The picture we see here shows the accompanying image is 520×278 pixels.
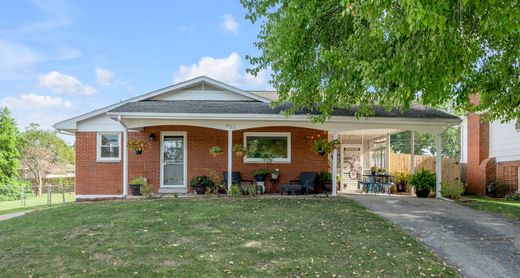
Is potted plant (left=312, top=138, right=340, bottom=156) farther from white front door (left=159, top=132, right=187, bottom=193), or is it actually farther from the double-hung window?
the double-hung window

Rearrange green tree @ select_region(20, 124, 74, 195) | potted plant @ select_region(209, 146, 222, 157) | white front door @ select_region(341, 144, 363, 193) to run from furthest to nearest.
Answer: green tree @ select_region(20, 124, 74, 195), white front door @ select_region(341, 144, 363, 193), potted plant @ select_region(209, 146, 222, 157)

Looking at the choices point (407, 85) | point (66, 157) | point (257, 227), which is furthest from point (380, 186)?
point (66, 157)

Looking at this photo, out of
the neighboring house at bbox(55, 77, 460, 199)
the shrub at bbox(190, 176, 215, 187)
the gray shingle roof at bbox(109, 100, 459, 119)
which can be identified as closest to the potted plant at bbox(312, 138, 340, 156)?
the gray shingle roof at bbox(109, 100, 459, 119)

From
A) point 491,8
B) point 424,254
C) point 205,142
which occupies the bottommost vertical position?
point 424,254

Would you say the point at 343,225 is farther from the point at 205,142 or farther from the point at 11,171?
the point at 11,171

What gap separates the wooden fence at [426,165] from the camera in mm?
→ 19609

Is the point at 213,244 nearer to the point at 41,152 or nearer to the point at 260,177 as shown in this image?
the point at 260,177

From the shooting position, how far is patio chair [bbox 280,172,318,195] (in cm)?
1420

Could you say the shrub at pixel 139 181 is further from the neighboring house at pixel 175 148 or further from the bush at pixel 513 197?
the bush at pixel 513 197

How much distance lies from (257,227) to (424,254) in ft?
11.1

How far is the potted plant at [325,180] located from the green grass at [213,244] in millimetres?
3988

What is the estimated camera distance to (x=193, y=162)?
15.4m

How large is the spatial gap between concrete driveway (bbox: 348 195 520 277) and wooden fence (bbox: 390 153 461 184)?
301 inches

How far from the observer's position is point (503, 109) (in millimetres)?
11289
